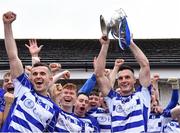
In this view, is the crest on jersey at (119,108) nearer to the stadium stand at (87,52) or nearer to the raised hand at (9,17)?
the raised hand at (9,17)

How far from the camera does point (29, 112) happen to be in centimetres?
610

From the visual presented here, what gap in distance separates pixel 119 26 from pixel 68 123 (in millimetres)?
1302

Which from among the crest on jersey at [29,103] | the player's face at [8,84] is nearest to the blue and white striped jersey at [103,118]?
the player's face at [8,84]

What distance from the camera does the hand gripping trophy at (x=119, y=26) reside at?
23.1ft

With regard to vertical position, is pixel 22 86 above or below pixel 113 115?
above

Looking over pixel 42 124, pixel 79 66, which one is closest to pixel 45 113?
pixel 42 124

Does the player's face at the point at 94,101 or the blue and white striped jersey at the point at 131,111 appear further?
the player's face at the point at 94,101

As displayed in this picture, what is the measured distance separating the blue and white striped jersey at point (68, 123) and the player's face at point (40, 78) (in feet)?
1.25

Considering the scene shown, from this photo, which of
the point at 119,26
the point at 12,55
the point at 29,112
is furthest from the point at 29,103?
the point at 119,26

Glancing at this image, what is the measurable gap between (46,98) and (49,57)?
8.38 meters

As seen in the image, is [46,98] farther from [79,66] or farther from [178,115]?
[79,66]

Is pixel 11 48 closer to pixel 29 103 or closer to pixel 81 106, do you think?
pixel 29 103

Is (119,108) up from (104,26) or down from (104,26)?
down

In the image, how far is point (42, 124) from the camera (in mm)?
6145
